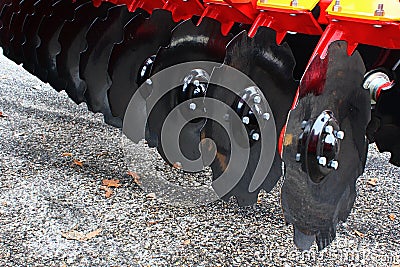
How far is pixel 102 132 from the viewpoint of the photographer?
12.2 ft

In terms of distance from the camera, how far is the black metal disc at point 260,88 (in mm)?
1877

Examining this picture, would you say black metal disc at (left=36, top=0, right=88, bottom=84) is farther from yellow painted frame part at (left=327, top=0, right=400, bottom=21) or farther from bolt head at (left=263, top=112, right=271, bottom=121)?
yellow painted frame part at (left=327, top=0, right=400, bottom=21)

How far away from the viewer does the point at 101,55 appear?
2898 millimetres

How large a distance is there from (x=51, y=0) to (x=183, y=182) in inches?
56.8

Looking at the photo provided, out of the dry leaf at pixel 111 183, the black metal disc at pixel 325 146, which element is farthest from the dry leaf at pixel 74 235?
the black metal disc at pixel 325 146

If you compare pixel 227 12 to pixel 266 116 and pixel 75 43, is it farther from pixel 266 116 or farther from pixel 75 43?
pixel 75 43

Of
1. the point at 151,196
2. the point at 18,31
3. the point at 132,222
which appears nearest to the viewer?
the point at 132,222

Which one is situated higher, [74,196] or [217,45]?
[217,45]

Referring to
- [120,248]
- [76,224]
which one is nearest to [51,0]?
[76,224]

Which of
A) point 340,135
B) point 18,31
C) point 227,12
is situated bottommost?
point 18,31

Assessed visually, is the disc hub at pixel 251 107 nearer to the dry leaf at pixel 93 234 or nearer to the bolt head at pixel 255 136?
the bolt head at pixel 255 136

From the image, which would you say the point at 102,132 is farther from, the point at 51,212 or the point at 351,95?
the point at 351,95

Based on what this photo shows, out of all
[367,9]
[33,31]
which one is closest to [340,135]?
[367,9]

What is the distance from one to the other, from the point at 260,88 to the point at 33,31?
2085 mm
